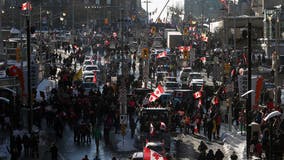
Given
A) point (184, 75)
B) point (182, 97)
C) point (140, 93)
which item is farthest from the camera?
point (184, 75)

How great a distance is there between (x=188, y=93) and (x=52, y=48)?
1626 inches

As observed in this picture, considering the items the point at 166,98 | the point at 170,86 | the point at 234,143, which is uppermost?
the point at 170,86

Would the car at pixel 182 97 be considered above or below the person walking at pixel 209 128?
above

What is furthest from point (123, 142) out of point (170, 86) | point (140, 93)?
point (170, 86)

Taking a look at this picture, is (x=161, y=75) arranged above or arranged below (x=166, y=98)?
above

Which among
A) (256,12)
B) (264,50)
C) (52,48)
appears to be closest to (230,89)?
(264,50)

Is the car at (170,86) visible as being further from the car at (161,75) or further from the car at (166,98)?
the car at (161,75)

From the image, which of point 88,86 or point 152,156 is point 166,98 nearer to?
point 88,86

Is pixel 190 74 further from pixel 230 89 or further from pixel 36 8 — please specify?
pixel 36 8

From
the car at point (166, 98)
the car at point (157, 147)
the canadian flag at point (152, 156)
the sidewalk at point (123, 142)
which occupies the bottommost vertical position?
the sidewalk at point (123, 142)

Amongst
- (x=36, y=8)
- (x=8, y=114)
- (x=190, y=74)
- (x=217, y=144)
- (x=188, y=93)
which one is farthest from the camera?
(x=36, y=8)

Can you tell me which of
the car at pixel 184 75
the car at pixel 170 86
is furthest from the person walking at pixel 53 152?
the car at pixel 184 75

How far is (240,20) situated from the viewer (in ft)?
298

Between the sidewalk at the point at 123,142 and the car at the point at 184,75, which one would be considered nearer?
the sidewalk at the point at 123,142
